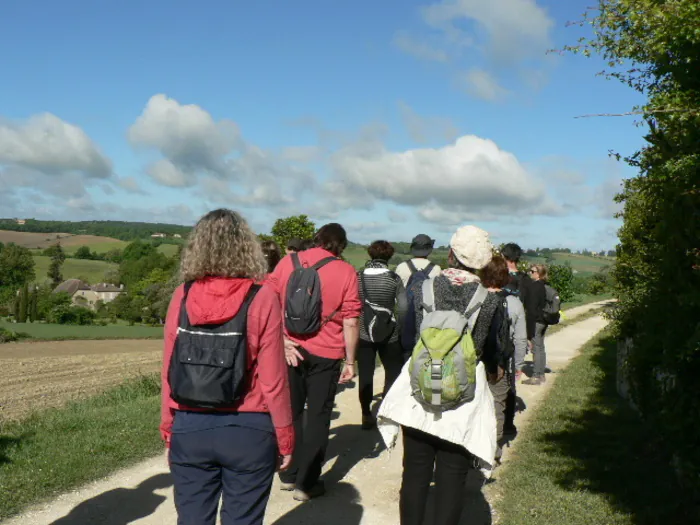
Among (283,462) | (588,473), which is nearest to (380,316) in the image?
(588,473)

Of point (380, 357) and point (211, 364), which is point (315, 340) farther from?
point (211, 364)

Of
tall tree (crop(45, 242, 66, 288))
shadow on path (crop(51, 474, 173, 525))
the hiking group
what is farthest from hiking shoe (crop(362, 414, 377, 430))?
tall tree (crop(45, 242, 66, 288))

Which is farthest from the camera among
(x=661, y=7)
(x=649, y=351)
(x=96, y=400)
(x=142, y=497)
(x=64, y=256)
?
(x=64, y=256)

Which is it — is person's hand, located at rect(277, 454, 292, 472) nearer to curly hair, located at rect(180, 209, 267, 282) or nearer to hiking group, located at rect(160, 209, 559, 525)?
hiking group, located at rect(160, 209, 559, 525)

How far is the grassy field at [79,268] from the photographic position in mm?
110438

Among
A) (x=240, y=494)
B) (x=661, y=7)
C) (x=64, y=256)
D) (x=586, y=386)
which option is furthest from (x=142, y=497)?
(x=64, y=256)

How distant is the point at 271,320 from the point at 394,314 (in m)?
3.63

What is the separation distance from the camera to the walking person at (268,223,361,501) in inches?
185

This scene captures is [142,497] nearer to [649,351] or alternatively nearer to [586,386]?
[649,351]

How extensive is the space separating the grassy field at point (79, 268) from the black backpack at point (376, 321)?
111 metres

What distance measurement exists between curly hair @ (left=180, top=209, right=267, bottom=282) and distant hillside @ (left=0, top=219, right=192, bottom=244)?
146 metres

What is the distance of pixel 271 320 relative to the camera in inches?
109

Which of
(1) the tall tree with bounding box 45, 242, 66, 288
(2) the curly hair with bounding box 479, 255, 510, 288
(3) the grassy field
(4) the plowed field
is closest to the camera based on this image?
(2) the curly hair with bounding box 479, 255, 510, 288

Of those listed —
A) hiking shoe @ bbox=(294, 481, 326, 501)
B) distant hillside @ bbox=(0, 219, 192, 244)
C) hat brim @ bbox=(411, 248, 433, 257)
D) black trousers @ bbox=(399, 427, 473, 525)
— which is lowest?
hiking shoe @ bbox=(294, 481, 326, 501)
